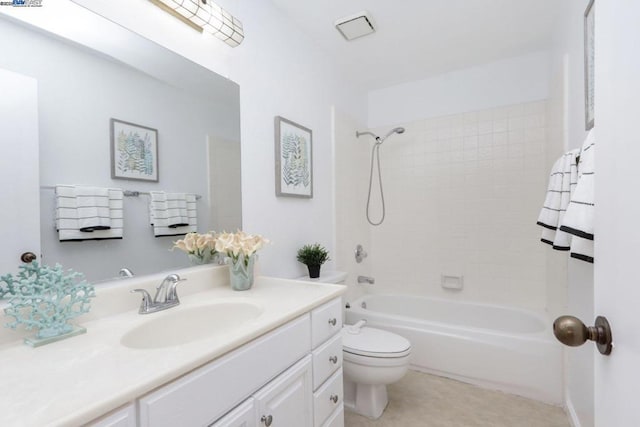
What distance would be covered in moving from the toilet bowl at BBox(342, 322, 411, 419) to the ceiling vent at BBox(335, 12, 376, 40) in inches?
76.9

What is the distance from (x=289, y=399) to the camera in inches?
41.1

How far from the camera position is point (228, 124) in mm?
1537

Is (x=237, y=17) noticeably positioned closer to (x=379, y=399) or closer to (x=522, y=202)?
(x=379, y=399)

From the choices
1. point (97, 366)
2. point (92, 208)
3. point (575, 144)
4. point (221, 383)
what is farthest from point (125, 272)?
point (575, 144)

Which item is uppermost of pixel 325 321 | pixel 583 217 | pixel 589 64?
pixel 589 64

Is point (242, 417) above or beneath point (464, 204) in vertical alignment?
beneath

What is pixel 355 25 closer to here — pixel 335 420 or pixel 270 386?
pixel 270 386

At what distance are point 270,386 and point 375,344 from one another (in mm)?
958

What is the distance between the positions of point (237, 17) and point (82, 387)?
1.65 m

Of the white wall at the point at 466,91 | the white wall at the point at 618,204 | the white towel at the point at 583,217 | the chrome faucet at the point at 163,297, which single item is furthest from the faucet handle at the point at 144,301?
the white wall at the point at 466,91

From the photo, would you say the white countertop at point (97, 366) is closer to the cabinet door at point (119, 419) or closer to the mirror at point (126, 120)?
the cabinet door at point (119, 419)

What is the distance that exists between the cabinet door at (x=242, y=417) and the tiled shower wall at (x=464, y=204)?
1784mm

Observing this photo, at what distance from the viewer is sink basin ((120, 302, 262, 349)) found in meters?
1.00

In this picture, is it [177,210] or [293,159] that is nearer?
[177,210]
